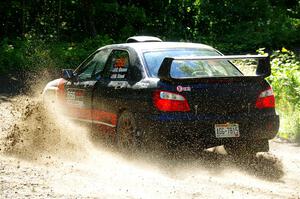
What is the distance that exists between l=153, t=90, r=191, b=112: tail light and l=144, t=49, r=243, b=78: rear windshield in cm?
32

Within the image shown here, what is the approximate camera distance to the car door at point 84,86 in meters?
9.05

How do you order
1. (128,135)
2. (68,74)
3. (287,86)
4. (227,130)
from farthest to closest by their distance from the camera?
(287,86) → (68,74) → (128,135) → (227,130)

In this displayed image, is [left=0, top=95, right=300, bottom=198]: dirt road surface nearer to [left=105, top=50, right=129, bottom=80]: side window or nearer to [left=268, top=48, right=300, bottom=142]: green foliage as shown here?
[left=268, top=48, right=300, bottom=142]: green foliage

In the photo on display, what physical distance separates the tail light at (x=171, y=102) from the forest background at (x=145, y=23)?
48.2 feet

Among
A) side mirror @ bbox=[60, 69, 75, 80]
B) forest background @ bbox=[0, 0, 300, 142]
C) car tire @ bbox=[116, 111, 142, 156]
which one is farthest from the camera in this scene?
forest background @ bbox=[0, 0, 300, 142]

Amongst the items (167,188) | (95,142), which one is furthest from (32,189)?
(95,142)

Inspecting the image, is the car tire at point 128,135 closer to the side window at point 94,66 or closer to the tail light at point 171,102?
the tail light at point 171,102

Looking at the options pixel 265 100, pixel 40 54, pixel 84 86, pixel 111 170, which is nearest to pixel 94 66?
pixel 84 86

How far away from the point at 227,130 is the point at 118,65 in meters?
2.00

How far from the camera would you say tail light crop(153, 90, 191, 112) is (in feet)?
24.2

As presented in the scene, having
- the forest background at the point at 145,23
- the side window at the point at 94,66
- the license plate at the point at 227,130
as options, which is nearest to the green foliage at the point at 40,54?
the forest background at the point at 145,23

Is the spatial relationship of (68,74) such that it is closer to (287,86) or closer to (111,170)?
(111,170)

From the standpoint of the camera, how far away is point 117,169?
293 inches

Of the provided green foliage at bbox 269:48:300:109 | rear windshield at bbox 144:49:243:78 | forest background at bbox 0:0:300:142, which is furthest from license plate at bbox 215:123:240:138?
forest background at bbox 0:0:300:142
